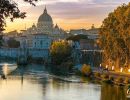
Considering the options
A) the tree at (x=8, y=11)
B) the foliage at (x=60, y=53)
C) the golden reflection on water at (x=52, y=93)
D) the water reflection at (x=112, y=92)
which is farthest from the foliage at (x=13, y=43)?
the tree at (x=8, y=11)

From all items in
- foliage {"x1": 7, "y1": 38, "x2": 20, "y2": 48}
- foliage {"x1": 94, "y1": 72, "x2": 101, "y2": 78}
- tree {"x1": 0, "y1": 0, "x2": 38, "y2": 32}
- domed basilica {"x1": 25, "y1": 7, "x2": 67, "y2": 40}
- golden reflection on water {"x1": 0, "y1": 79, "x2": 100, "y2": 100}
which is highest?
domed basilica {"x1": 25, "y1": 7, "x2": 67, "y2": 40}

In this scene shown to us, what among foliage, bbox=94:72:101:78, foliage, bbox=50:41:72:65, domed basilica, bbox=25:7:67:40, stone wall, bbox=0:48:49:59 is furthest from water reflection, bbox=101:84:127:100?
domed basilica, bbox=25:7:67:40

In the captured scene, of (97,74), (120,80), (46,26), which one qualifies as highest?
(46,26)

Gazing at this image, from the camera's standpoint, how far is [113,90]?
33.8 m

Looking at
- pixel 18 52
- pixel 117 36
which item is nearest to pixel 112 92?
pixel 117 36

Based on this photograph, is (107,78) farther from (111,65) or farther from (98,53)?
(98,53)

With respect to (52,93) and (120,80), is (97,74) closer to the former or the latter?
(120,80)

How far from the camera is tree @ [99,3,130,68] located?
144 ft

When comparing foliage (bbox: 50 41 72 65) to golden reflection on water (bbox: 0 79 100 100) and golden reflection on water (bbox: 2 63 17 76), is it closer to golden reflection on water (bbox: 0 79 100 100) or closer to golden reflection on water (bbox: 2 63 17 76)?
golden reflection on water (bbox: 2 63 17 76)

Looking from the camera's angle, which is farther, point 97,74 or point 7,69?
point 7,69

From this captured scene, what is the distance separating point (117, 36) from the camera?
46312 millimetres

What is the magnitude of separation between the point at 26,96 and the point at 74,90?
17.7 feet

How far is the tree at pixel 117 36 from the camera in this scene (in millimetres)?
44000

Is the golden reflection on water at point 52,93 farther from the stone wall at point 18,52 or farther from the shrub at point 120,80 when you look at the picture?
the stone wall at point 18,52
